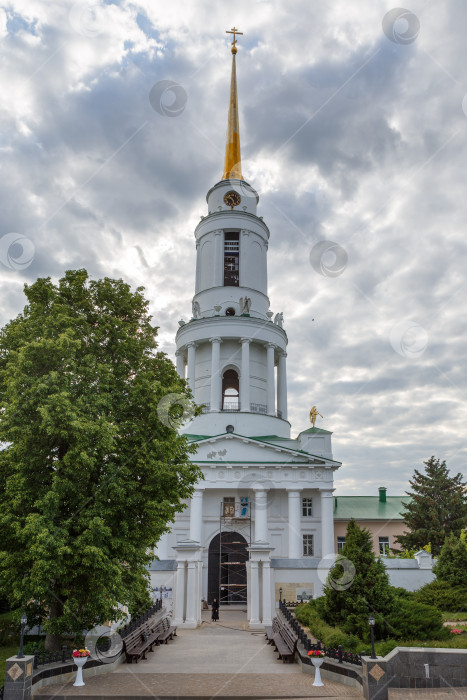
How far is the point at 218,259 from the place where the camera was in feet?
150

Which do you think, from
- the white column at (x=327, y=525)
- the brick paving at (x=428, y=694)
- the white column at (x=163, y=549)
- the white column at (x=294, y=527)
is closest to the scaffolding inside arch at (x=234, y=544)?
the white column at (x=294, y=527)

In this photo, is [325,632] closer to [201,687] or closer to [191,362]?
[201,687]

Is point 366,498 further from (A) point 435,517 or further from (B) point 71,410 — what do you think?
(B) point 71,410

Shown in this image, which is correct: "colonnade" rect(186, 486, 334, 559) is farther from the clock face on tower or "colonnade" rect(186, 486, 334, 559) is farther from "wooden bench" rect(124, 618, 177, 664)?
the clock face on tower

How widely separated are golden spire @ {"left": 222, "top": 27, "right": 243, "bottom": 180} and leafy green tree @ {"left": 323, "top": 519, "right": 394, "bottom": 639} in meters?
38.2

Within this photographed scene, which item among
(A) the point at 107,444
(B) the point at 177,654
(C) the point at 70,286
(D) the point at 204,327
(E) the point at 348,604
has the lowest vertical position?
(B) the point at 177,654

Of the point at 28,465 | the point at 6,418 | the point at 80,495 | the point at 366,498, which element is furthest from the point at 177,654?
the point at 366,498

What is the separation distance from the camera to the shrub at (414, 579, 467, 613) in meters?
24.0

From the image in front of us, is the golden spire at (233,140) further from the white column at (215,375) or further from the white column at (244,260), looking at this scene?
the white column at (215,375)

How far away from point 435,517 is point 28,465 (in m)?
32.6

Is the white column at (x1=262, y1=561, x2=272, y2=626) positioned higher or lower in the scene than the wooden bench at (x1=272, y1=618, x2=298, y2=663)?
higher

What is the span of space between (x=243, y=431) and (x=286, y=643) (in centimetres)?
2302

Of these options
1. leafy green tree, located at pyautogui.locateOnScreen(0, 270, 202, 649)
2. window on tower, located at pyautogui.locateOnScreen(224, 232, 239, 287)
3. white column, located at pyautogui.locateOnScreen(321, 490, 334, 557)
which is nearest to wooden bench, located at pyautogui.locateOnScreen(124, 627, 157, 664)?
leafy green tree, located at pyautogui.locateOnScreen(0, 270, 202, 649)

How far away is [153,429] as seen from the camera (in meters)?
17.3
